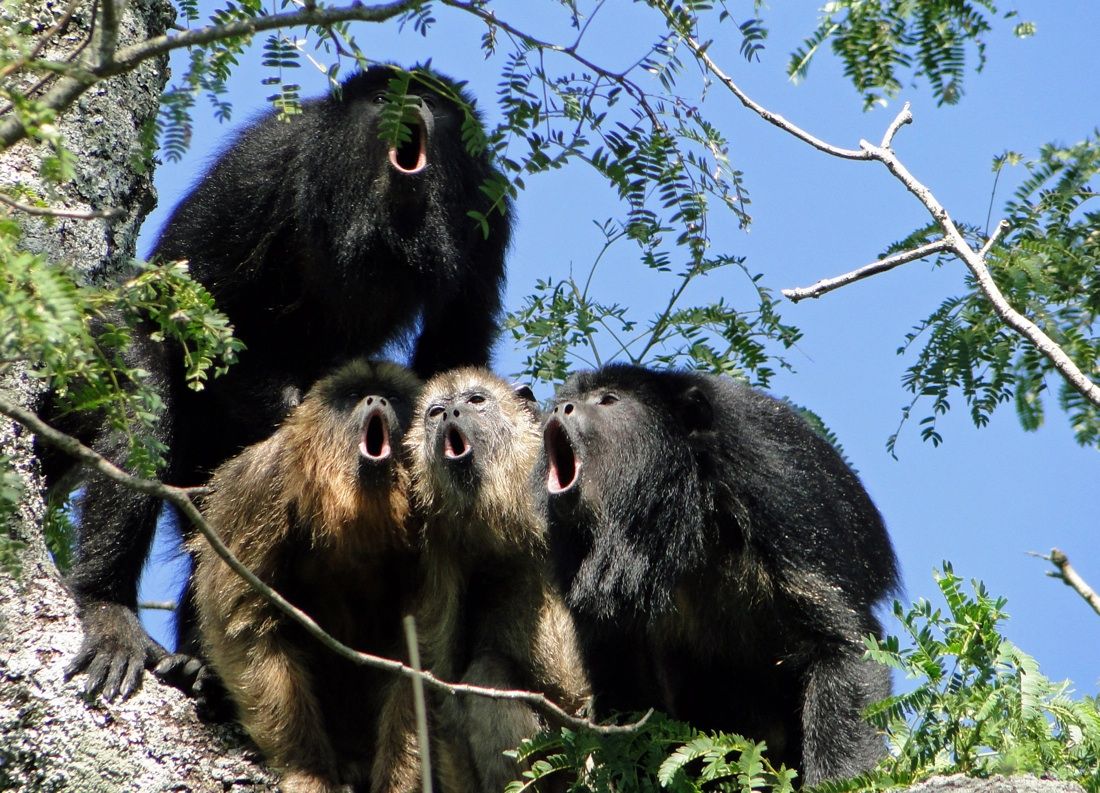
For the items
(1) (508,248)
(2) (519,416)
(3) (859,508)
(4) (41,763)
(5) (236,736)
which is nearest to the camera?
(4) (41,763)

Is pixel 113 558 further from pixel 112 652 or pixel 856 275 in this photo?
pixel 856 275

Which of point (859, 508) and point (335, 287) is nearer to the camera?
point (859, 508)

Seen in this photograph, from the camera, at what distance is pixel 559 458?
15.9ft

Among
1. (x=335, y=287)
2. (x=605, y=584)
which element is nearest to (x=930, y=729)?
(x=605, y=584)

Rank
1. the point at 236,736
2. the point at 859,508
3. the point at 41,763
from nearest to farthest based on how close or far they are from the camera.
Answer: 1. the point at 41,763
2. the point at 236,736
3. the point at 859,508

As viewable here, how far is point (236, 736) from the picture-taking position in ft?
14.4

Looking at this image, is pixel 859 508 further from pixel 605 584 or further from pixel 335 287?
pixel 335 287

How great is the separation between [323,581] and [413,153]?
6.04ft

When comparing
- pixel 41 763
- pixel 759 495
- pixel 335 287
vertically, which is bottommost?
pixel 41 763

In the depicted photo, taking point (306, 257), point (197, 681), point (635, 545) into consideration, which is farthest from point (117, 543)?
point (635, 545)

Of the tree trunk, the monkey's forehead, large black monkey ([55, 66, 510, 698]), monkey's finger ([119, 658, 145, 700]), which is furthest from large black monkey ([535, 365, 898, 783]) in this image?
monkey's finger ([119, 658, 145, 700])

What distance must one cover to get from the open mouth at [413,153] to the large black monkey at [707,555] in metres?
1.26

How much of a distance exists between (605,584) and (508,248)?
207cm

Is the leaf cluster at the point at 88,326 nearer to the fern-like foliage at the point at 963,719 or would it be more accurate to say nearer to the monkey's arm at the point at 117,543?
the monkey's arm at the point at 117,543
